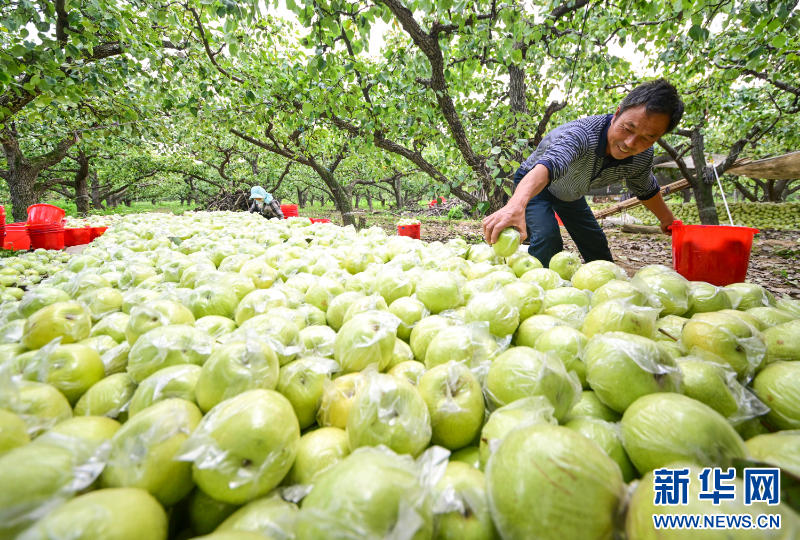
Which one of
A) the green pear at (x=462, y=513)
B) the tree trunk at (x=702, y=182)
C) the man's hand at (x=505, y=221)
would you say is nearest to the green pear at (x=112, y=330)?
the green pear at (x=462, y=513)

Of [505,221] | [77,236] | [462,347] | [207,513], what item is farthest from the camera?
[77,236]

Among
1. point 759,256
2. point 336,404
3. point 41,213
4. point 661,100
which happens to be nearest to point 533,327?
point 336,404

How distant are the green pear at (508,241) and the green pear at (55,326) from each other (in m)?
2.70

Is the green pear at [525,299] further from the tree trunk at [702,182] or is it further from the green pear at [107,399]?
the tree trunk at [702,182]

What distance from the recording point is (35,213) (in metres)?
7.68

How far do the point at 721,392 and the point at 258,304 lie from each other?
2050 mm

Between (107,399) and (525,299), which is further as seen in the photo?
(525,299)

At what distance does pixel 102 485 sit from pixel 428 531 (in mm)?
894

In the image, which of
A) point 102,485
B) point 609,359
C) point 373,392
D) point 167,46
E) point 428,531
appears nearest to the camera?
point 428,531

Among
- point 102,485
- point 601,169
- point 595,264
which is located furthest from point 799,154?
point 102,485

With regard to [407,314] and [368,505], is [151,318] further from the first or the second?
[368,505]

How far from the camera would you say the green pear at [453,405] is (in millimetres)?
1079

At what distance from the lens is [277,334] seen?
1395 mm

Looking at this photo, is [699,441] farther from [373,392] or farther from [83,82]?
[83,82]
